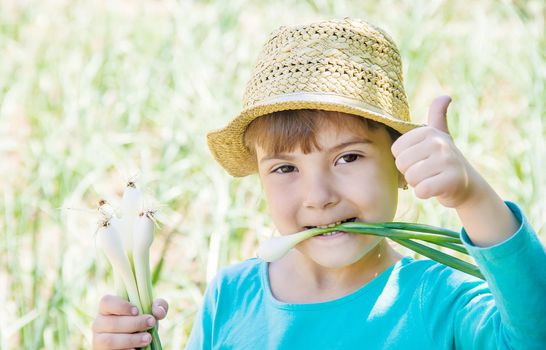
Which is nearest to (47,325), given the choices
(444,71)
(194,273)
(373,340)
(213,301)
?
(194,273)

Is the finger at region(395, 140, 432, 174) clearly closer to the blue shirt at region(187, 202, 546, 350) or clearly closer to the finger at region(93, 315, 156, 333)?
the blue shirt at region(187, 202, 546, 350)

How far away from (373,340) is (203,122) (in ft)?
6.02

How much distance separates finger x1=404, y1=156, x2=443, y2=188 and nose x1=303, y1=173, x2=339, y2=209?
300 millimetres

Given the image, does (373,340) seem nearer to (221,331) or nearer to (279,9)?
(221,331)

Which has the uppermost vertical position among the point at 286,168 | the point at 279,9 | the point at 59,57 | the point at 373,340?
the point at 279,9

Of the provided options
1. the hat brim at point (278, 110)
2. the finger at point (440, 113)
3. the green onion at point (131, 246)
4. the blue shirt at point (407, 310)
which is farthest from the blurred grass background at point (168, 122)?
the finger at point (440, 113)

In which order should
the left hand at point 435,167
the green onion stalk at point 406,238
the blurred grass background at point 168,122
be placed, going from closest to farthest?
the left hand at point 435,167 → the green onion stalk at point 406,238 → the blurred grass background at point 168,122

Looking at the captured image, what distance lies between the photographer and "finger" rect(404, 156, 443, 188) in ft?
3.61

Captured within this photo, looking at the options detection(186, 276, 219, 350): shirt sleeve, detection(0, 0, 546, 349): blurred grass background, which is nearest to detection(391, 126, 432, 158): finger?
detection(186, 276, 219, 350): shirt sleeve

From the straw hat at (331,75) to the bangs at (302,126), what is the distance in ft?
0.08

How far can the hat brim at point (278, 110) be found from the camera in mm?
1417

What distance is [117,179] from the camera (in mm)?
3348

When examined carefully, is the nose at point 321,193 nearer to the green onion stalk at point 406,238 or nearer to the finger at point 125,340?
the green onion stalk at point 406,238

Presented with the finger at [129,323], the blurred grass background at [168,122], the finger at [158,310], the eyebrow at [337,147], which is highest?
the blurred grass background at [168,122]
